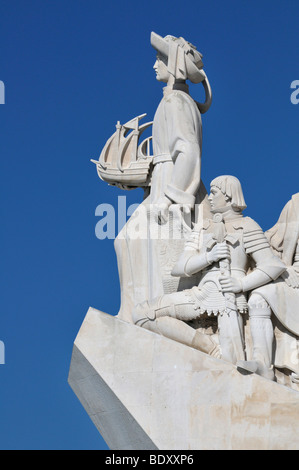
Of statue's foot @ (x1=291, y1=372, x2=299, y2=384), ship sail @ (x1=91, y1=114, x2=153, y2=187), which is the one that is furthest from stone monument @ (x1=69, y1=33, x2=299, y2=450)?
ship sail @ (x1=91, y1=114, x2=153, y2=187)

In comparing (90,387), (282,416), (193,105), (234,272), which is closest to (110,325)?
(90,387)

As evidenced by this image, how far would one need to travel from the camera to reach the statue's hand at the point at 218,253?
1020 centimetres

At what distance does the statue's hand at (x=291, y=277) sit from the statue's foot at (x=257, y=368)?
2.99 ft

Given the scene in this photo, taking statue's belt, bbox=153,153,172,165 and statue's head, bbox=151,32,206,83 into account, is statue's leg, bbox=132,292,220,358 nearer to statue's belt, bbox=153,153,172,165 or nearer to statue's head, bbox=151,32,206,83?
statue's belt, bbox=153,153,172,165

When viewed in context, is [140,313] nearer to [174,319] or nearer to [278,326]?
[174,319]

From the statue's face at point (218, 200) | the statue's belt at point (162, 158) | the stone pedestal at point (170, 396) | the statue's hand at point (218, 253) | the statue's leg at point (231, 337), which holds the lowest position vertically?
the stone pedestal at point (170, 396)

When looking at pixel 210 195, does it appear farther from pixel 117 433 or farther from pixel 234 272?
pixel 117 433

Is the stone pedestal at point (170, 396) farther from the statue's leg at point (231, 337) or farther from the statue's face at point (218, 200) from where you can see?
the statue's face at point (218, 200)

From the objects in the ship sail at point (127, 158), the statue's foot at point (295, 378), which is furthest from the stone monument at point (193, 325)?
the ship sail at point (127, 158)

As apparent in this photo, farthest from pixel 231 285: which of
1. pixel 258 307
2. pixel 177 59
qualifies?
pixel 177 59

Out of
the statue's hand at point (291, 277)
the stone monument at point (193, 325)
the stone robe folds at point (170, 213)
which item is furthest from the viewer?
the stone robe folds at point (170, 213)

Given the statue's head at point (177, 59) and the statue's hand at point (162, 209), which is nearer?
the statue's hand at point (162, 209)

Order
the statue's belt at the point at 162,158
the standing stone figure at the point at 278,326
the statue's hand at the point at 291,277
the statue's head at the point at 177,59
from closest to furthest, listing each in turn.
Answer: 1. the standing stone figure at the point at 278,326
2. the statue's hand at the point at 291,277
3. the statue's belt at the point at 162,158
4. the statue's head at the point at 177,59

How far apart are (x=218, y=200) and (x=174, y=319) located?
1330mm
